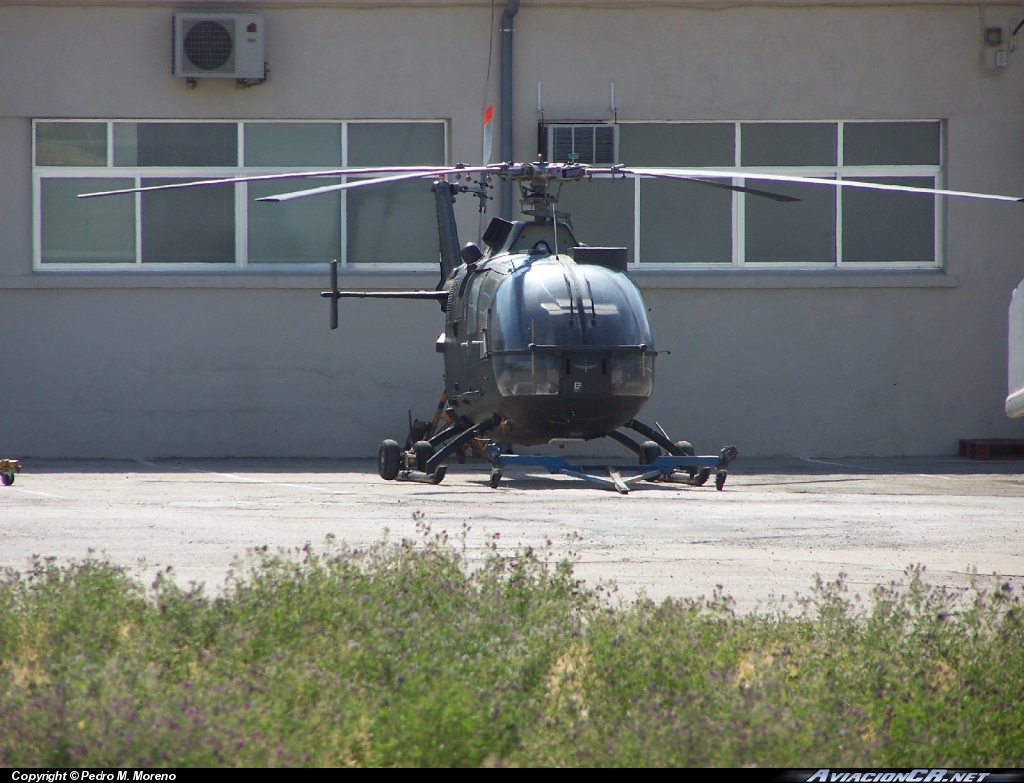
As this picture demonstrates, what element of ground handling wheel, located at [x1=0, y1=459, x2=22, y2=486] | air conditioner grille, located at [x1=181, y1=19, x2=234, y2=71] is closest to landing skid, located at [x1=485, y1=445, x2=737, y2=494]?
ground handling wheel, located at [x1=0, y1=459, x2=22, y2=486]

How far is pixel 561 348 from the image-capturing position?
1033 centimetres

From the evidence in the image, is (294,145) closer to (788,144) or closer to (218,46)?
(218,46)

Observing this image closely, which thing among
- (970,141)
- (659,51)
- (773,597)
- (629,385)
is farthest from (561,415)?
(970,141)

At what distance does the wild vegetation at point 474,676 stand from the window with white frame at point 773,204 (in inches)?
423

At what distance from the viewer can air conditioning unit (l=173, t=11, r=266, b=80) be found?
14789mm

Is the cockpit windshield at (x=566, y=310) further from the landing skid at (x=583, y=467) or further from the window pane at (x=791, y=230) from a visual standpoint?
the window pane at (x=791, y=230)

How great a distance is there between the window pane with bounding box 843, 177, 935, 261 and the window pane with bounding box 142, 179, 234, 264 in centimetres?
716

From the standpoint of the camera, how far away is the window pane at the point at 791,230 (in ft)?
51.0

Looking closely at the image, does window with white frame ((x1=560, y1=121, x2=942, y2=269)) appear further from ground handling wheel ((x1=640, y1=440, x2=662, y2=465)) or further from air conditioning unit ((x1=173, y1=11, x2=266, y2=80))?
ground handling wheel ((x1=640, y1=440, x2=662, y2=465))

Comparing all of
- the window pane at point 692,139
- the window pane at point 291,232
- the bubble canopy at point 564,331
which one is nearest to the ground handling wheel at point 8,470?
the bubble canopy at point 564,331

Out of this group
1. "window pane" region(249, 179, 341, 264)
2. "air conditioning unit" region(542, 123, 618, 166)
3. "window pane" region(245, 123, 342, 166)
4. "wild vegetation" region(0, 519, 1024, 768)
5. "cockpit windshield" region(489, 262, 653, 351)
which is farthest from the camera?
"window pane" region(249, 179, 341, 264)

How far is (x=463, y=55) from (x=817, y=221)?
14.8 feet

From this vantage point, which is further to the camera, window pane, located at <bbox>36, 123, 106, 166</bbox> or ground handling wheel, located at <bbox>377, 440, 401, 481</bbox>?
window pane, located at <bbox>36, 123, 106, 166</bbox>

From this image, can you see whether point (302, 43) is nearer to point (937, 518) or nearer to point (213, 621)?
point (937, 518)
